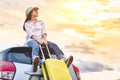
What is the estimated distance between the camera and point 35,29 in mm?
8008

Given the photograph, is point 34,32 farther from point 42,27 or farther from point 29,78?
point 29,78

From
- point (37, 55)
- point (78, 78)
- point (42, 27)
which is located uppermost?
point (42, 27)

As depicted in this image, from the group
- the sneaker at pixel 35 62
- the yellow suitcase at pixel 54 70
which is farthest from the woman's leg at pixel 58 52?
the sneaker at pixel 35 62

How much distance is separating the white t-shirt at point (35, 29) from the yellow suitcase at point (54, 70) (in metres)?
0.79

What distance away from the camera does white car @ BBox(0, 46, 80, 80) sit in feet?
22.8

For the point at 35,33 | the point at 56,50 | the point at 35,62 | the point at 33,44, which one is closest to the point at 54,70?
the point at 35,62

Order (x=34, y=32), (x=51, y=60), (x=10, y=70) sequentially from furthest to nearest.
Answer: (x=34, y=32) → (x=51, y=60) → (x=10, y=70)

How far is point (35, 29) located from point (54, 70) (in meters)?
1.11

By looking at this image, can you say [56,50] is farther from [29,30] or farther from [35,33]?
[29,30]

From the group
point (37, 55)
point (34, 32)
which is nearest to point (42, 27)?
point (34, 32)

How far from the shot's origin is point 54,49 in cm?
782

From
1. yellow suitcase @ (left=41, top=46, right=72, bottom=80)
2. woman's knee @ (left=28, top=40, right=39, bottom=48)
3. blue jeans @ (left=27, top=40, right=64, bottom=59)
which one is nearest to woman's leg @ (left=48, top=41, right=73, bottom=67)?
blue jeans @ (left=27, top=40, right=64, bottom=59)

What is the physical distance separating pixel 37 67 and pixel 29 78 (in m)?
0.27

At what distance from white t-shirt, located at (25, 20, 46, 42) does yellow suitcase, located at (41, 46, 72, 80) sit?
0.79 m
